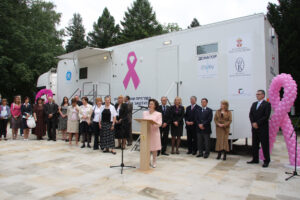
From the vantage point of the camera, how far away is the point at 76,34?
45.8m

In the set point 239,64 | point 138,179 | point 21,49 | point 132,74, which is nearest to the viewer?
point 138,179

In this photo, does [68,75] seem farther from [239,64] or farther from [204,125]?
[239,64]

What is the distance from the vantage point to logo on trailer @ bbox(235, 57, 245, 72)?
235 inches

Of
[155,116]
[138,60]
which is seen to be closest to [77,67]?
[138,60]

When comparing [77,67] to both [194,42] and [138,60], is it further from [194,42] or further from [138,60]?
[194,42]

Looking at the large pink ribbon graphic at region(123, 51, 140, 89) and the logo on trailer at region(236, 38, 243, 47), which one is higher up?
the logo on trailer at region(236, 38, 243, 47)

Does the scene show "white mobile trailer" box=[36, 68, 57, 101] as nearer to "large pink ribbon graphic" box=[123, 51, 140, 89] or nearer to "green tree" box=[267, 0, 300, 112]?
"large pink ribbon graphic" box=[123, 51, 140, 89]

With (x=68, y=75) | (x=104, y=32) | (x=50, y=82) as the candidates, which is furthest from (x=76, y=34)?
(x=68, y=75)

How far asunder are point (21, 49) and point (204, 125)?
1838cm

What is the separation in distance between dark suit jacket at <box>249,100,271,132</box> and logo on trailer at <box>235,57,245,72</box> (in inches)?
40.4

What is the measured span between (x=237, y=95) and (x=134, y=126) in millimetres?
3542

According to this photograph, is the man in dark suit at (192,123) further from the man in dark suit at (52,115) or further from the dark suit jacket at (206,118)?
the man in dark suit at (52,115)

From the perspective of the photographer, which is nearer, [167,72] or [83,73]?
[167,72]

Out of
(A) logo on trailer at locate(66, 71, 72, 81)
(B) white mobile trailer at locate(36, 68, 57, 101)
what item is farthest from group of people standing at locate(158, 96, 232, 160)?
(B) white mobile trailer at locate(36, 68, 57, 101)
